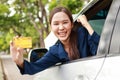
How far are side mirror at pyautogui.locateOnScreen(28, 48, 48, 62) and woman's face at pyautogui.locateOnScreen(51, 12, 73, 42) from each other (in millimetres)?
350

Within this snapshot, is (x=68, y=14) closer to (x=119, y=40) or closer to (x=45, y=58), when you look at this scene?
(x=45, y=58)

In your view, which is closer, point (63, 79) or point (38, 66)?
point (63, 79)

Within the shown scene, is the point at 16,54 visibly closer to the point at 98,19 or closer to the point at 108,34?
the point at 108,34

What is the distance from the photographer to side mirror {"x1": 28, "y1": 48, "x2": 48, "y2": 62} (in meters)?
3.35

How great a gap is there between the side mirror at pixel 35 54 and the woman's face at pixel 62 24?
350mm

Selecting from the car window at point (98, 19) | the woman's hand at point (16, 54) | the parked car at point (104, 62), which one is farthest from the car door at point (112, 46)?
the car window at point (98, 19)

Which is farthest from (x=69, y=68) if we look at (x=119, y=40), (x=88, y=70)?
(x=119, y=40)

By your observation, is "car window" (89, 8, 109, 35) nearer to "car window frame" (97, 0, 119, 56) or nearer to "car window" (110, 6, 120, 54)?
"car window frame" (97, 0, 119, 56)

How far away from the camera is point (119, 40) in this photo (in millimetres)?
2393

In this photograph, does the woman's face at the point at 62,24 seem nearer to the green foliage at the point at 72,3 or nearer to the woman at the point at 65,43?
the woman at the point at 65,43

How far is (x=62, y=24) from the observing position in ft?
10.2

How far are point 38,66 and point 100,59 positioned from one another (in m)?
0.80

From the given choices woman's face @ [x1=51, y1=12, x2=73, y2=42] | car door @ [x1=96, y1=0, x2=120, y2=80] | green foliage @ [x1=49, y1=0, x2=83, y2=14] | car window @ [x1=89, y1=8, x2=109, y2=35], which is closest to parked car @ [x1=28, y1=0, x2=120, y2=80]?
car door @ [x1=96, y1=0, x2=120, y2=80]

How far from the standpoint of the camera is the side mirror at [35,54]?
3346 millimetres
